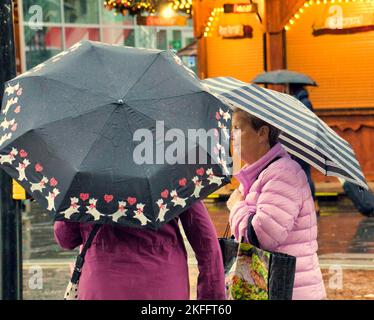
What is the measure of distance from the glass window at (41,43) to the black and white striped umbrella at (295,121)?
3221 centimetres

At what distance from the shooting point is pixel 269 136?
5.35 m

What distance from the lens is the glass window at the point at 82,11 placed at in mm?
42094

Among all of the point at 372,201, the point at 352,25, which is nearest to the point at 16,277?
the point at 372,201

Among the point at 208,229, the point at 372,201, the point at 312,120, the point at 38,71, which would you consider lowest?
the point at 372,201

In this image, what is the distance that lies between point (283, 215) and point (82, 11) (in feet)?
126

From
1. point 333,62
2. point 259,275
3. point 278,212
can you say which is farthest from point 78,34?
point 259,275

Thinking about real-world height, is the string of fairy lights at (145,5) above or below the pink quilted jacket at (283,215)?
above

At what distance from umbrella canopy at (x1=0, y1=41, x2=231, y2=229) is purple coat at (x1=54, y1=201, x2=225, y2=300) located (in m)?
0.25

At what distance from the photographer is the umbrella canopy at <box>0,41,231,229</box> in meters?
4.17

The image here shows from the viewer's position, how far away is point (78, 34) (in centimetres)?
4222

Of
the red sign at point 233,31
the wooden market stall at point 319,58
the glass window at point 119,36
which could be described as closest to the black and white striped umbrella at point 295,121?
the wooden market stall at point 319,58

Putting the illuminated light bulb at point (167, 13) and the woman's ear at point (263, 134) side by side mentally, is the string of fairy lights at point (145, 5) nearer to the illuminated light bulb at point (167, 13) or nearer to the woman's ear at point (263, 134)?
the illuminated light bulb at point (167, 13)

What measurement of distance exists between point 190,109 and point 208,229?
551 millimetres
